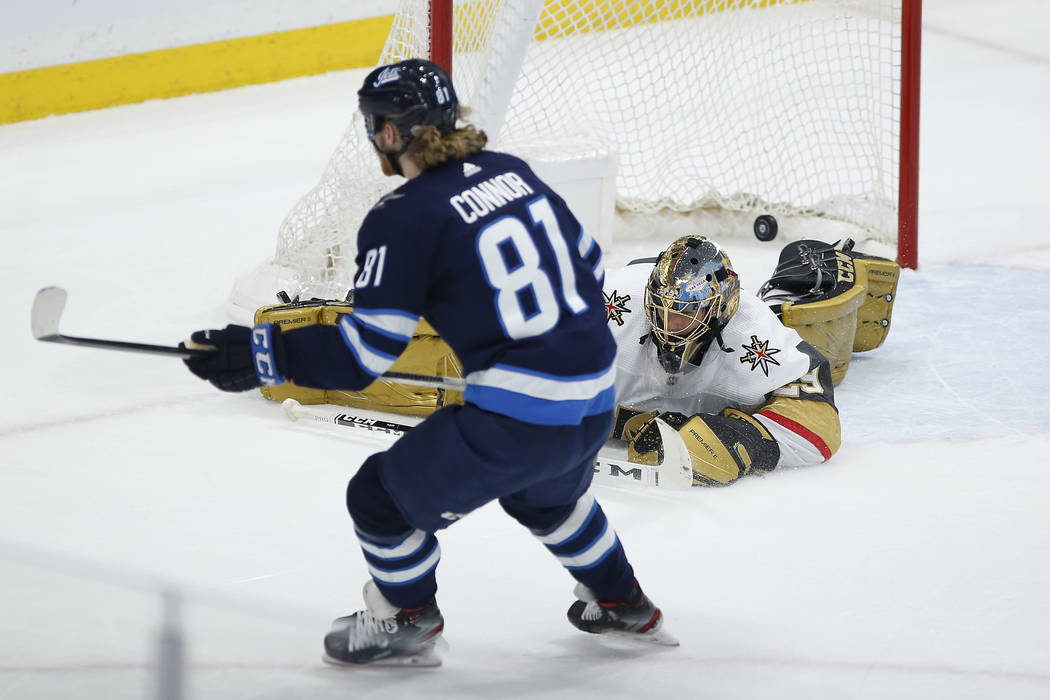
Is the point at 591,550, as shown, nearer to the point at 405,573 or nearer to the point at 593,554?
the point at 593,554

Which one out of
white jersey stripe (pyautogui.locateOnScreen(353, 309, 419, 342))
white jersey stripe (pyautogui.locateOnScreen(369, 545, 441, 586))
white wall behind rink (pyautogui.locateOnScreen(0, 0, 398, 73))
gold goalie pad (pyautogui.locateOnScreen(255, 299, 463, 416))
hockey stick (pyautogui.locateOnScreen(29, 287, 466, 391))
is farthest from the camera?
white wall behind rink (pyautogui.locateOnScreen(0, 0, 398, 73))

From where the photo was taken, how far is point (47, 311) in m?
2.29

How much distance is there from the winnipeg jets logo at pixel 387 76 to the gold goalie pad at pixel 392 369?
147 centimetres

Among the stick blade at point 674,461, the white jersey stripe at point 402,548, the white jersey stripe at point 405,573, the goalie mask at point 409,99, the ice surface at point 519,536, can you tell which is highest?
the goalie mask at point 409,99

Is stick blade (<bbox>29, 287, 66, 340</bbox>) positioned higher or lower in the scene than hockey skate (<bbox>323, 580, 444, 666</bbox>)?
higher

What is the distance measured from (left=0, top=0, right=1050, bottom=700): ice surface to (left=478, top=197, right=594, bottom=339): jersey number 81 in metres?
0.68

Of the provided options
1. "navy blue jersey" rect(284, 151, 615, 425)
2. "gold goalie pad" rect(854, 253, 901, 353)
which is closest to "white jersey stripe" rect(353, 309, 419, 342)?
"navy blue jersey" rect(284, 151, 615, 425)

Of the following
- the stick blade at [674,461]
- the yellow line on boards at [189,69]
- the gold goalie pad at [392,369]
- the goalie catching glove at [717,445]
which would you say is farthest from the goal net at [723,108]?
the yellow line on boards at [189,69]

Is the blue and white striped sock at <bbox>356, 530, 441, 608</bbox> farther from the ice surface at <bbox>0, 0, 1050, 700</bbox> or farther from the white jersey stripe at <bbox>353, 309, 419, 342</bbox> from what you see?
the white jersey stripe at <bbox>353, 309, 419, 342</bbox>

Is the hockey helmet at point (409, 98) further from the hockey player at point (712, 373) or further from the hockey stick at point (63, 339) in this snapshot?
the hockey player at point (712, 373)

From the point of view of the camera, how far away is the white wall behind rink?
6.71 meters

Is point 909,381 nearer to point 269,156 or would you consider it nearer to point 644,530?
point 644,530

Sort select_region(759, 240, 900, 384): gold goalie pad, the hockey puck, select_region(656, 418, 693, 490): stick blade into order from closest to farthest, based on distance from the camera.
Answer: select_region(656, 418, 693, 490): stick blade, select_region(759, 240, 900, 384): gold goalie pad, the hockey puck

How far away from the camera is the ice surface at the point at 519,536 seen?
2.47 metres
